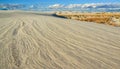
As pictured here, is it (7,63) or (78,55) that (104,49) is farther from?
(7,63)

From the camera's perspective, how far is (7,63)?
33.3 feet

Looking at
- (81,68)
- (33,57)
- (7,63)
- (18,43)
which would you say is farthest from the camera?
(18,43)

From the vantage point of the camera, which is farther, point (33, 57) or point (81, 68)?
point (33, 57)

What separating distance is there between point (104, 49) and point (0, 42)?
574cm

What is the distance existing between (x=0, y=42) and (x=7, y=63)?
4.64m

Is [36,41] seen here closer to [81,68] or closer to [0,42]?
[0,42]

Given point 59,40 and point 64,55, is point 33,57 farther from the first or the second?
point 59,40

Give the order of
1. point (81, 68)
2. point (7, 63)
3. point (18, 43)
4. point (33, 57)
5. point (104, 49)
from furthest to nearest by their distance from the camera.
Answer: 1. point (18, 43)
2. point (104, 49)
3. point (33, 57)
4. point (7, 63)
5. point (81, 68)

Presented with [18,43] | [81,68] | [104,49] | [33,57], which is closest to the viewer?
[81,68]

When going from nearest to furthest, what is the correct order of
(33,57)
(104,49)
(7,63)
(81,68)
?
1. (81,68)
2. (7,63)
3. (33,57)
4. (104,49)

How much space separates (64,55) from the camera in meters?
11.1

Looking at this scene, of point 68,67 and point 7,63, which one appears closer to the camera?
point 68,67

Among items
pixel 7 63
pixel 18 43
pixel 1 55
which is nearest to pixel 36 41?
pixel 18 43

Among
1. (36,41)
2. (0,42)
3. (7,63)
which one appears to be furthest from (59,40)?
(7,63)
